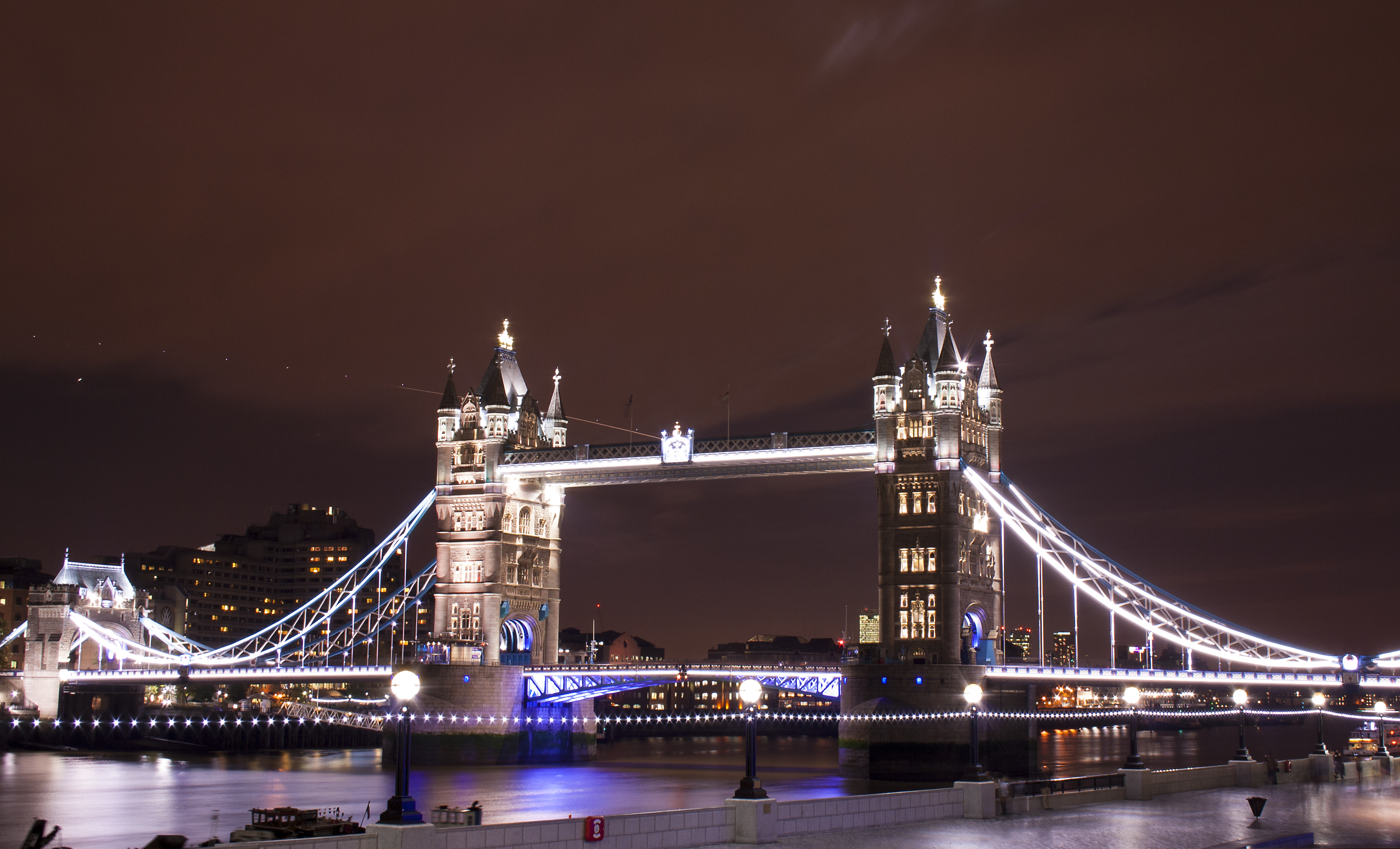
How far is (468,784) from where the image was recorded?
65250 millimetres

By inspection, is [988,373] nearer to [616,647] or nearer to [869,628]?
[869,628]

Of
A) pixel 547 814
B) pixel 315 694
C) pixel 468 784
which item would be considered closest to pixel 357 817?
pixel 547 814

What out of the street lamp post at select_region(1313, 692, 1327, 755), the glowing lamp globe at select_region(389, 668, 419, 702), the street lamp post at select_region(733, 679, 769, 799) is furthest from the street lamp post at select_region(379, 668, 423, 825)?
the street lamp post at select_region(1313, 692, 1327, 755)

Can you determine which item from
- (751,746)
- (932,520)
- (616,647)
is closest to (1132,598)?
(932,520)

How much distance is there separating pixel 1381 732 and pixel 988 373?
2606cm

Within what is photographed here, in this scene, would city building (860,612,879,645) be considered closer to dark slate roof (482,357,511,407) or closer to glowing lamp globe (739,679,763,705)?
dark slate roof (482,357,511,407)

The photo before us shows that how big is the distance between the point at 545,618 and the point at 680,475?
49.4ft

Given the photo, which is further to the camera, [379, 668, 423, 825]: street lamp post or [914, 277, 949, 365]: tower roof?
[914, 277, 949, 365]: tower roof

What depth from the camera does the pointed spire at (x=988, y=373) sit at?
253 ft

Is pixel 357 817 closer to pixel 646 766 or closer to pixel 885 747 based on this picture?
pixel 885 747

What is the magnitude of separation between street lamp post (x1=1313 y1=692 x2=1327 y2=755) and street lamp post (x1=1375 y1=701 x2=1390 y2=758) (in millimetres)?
2472

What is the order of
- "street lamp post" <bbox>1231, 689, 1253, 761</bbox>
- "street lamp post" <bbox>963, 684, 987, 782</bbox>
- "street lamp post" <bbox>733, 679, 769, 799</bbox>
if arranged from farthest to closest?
"street lamp post" <bbox>1231, 689, 1253, 761</bbox> < "street lamp post" <bbox>963, 684, 987, 782</bbox> < "street lamp post" <bbox>733, 679, 769, 799</bbox>

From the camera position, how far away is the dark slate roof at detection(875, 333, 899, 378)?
240 ft

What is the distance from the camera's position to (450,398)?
86.9 meters
